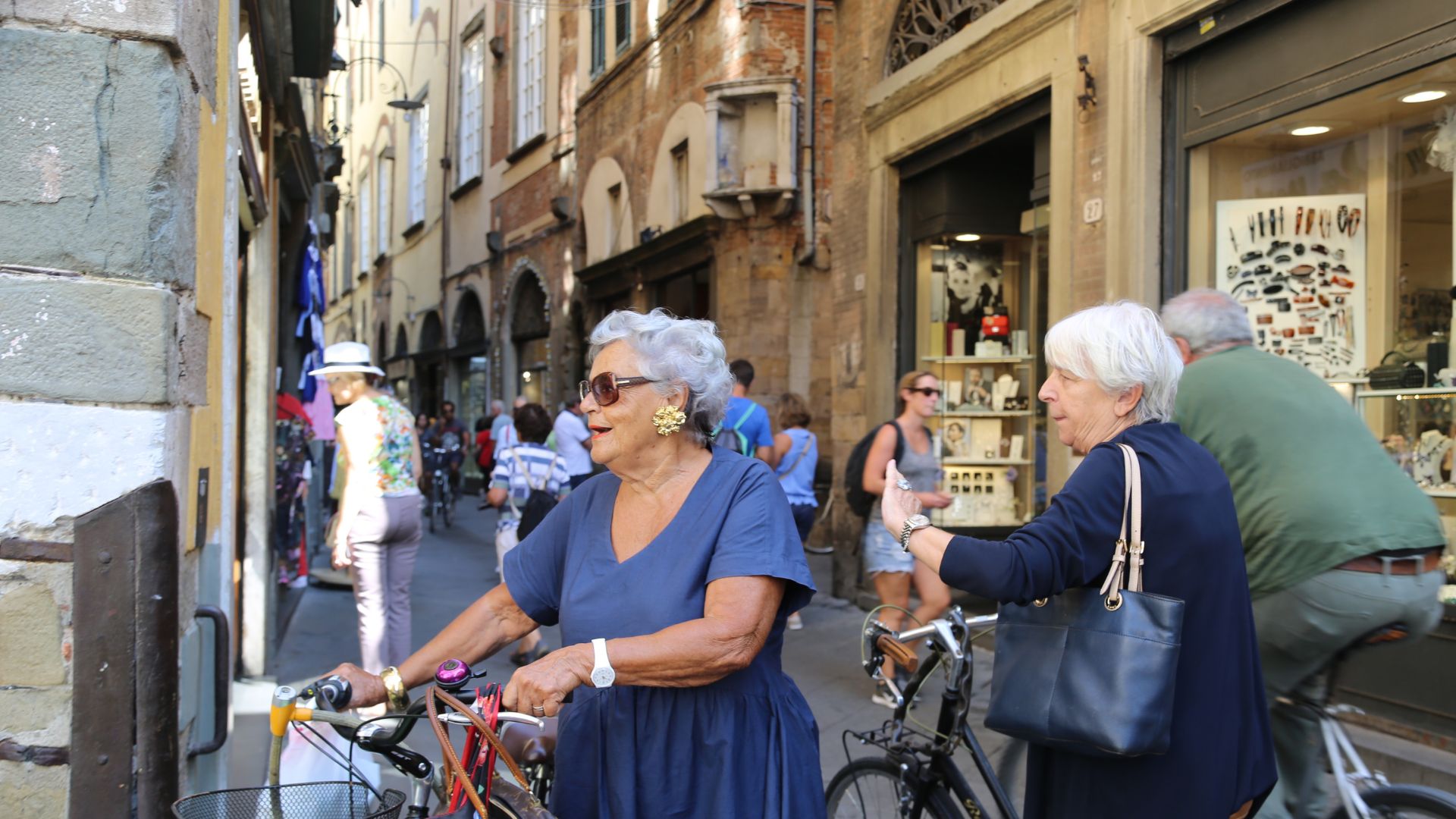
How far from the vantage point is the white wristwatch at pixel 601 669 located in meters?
2.15

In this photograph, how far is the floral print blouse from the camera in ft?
19.6

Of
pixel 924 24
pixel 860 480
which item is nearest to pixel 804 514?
pixel 860 480

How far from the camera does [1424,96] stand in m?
5.45

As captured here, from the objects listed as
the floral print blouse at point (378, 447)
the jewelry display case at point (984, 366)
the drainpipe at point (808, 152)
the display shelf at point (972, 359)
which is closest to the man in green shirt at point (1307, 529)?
the floral print blouse at point (378, 447)

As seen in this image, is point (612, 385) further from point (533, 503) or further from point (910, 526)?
point (533, 503)

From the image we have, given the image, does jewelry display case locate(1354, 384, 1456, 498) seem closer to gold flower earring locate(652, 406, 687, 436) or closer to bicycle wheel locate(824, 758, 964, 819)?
bicycle wheel locate(824, 758, 964, 819)

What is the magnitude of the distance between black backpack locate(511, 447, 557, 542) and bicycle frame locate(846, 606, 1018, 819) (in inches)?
145

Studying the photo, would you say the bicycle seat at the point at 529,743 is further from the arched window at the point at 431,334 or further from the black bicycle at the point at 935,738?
the arched window at the point at 431,334

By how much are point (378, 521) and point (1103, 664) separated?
439 cm

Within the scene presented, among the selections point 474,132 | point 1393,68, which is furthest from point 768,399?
point 474,132

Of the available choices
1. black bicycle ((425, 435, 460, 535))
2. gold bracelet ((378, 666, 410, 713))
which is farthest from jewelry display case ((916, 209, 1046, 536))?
black bicycle ((425, 435, 460, 535))

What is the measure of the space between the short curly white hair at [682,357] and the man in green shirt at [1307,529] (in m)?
1.59

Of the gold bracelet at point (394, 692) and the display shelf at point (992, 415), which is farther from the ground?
the display shelf at point (992, 415)

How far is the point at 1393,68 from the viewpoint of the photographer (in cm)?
536
